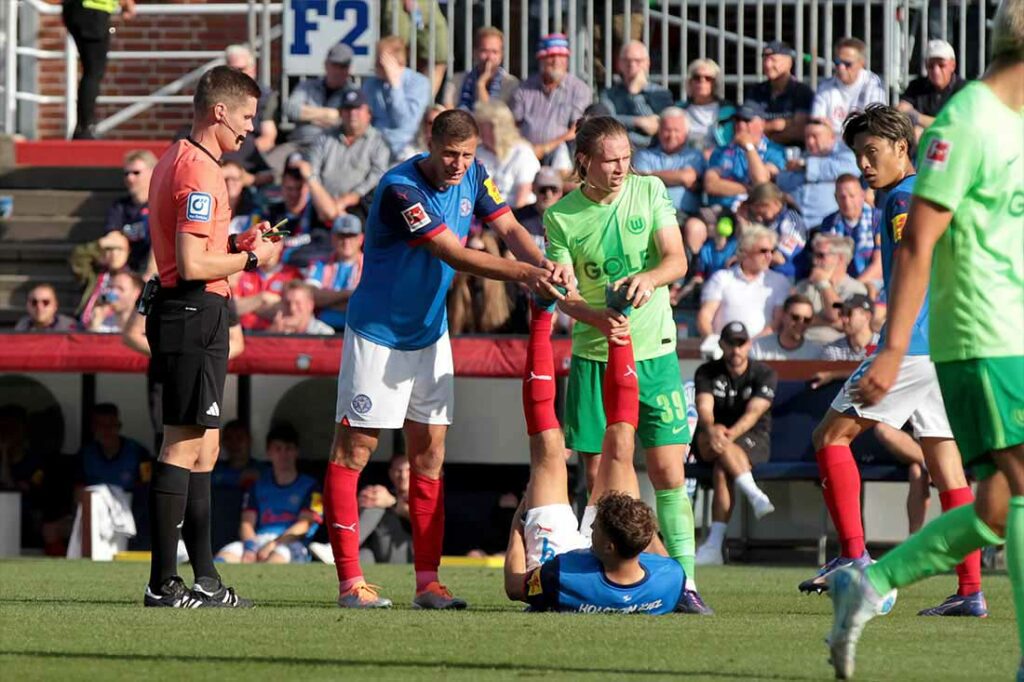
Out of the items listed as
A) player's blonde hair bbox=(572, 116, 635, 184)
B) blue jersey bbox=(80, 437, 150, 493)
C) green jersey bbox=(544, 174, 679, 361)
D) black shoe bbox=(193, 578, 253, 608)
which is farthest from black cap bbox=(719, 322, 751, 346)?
black shoe bbox=(193, 578, 253, 608)

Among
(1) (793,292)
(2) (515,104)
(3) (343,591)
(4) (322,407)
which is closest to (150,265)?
(4) (322,407)

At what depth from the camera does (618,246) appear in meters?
8.31

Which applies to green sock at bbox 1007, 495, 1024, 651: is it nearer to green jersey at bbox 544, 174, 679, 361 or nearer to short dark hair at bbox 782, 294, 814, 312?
green jersey at bbox 544, 174, 679, 361

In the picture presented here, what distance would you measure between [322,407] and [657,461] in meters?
6.81

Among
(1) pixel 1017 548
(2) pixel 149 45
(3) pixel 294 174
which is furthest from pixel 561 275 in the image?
(2) pixel 149 45

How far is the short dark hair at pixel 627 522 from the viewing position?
7.28 meters

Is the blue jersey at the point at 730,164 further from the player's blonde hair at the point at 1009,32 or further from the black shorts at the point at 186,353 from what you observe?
the player's blonde hair at the point at 1009,32

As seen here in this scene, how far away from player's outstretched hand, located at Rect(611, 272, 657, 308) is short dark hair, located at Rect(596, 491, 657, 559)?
2.82 feet

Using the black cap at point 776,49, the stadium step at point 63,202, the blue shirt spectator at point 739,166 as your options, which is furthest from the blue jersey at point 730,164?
the stadium step at point 63,202

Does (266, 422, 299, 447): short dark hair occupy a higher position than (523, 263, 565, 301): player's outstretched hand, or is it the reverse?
(523, 263, 565, 301): player's outstretched hand

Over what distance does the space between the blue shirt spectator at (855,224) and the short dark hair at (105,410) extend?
554 cm

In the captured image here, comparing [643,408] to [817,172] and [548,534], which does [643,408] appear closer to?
[548,534]

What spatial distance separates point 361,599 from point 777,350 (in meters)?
6.18

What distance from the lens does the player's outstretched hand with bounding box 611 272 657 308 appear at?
25.5 ft
